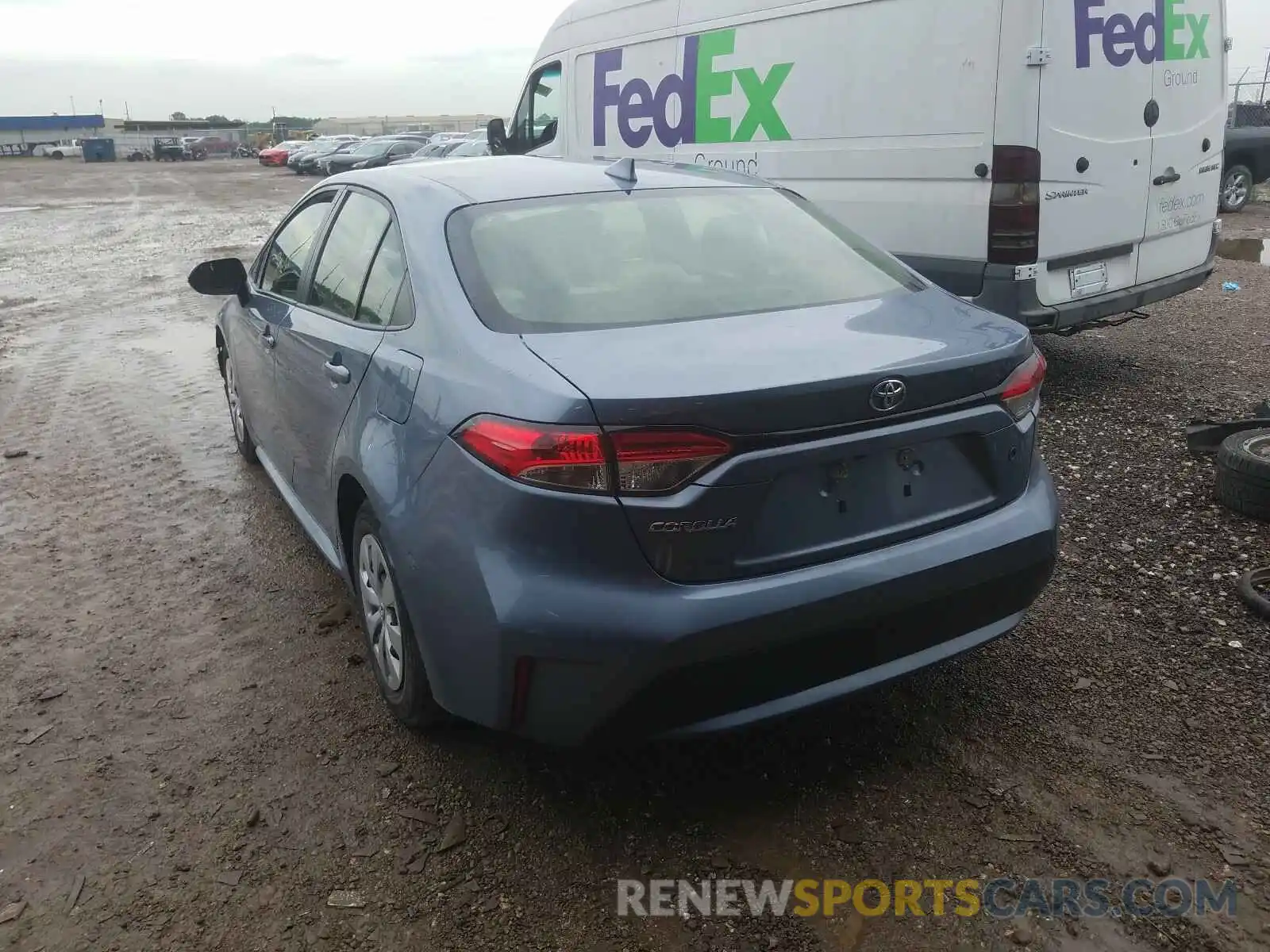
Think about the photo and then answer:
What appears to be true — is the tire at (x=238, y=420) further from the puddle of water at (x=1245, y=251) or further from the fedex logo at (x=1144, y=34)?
the puddle of water at (x=1245, y=251)

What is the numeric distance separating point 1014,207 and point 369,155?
125ft

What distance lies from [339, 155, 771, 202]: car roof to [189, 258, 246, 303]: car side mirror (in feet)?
3.70

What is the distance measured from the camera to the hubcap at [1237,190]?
608 inches

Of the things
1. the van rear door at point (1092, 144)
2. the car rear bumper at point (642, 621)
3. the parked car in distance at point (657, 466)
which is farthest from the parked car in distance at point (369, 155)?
the car rear bumper at point (642, 621)

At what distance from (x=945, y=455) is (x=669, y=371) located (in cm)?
74

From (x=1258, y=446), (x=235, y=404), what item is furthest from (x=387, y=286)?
(x=1258, y=446)

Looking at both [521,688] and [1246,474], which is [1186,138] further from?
[521,688]

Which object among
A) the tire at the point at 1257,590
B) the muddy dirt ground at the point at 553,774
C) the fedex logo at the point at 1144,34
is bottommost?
the muddy dirt ground at the point at 553,774

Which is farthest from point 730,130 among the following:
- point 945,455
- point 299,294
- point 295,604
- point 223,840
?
point 223,840

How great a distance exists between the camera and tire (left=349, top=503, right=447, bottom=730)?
2936 mm

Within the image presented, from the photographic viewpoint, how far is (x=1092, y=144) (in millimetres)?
5844

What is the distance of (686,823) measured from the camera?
276cm

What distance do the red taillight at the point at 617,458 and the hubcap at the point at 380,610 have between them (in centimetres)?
82

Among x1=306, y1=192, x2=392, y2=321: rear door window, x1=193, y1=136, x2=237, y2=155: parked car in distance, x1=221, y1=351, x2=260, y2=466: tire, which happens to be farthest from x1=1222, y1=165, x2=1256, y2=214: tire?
x1=193, y1=136, x2=237, y2=155: parked car in distance
